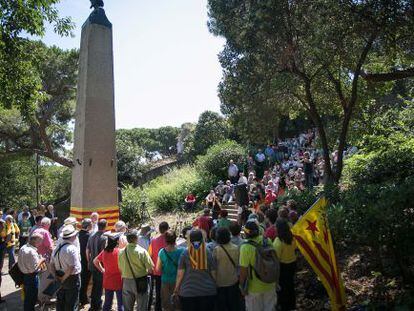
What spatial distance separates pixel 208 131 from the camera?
113ft

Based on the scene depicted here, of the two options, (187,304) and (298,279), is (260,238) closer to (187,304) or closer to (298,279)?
(187,304)

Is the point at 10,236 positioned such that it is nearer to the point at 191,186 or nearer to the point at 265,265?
the point at 265,265

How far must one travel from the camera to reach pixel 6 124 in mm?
20453

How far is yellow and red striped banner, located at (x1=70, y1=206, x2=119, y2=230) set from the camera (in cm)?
1059

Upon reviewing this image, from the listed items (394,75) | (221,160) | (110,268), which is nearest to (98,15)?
(110,268)

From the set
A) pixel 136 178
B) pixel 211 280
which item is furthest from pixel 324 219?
pixel 136 178

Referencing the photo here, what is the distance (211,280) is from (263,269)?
0.70 meters

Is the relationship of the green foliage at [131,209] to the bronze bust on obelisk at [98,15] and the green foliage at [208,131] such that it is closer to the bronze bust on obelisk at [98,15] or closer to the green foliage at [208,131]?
the bronze bust on obelisk at [98,15]

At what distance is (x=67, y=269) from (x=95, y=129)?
564cm

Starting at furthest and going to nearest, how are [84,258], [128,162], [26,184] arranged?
[26,184], [128,162], [84,258]

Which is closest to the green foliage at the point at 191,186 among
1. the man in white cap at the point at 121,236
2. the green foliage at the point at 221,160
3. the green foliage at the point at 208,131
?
the green foliage at the point at 221,160

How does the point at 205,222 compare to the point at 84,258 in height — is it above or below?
above

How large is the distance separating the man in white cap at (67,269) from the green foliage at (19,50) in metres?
4.35

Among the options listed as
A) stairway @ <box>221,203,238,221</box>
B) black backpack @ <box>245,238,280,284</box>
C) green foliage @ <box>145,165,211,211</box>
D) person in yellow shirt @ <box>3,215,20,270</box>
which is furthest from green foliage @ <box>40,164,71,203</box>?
black backpack @ <box>245,238,280,284</box>
